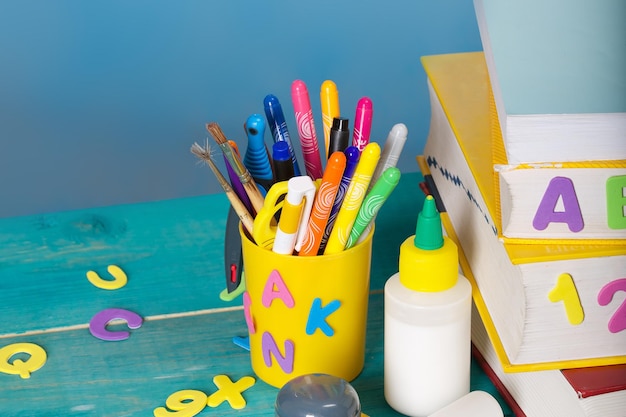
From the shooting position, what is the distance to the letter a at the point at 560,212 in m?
0.47

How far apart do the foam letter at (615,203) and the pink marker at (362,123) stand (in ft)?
0.51

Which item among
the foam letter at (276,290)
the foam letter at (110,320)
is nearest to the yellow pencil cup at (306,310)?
the foam letter at (276,290)

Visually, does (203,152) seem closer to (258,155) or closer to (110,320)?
(258,155)

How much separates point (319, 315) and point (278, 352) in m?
0.04

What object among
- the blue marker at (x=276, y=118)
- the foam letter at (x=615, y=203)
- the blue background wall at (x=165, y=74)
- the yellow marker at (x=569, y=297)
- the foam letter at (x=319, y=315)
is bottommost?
the blue background wall at (x=165, y=74)

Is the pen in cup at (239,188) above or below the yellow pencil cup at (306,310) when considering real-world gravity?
above

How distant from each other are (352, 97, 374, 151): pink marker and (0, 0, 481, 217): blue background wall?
86 centimetres

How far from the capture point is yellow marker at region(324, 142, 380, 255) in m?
0.52

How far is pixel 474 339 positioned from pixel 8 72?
1.01 meters

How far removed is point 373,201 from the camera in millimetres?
532

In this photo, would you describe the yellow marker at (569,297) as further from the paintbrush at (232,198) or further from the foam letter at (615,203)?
the paintbrush at (232,198)

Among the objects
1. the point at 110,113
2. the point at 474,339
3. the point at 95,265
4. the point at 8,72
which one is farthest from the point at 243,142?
the point at 474,339

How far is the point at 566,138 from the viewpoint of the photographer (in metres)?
0.46

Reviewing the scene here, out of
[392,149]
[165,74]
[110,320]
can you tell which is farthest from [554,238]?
[165,74]
